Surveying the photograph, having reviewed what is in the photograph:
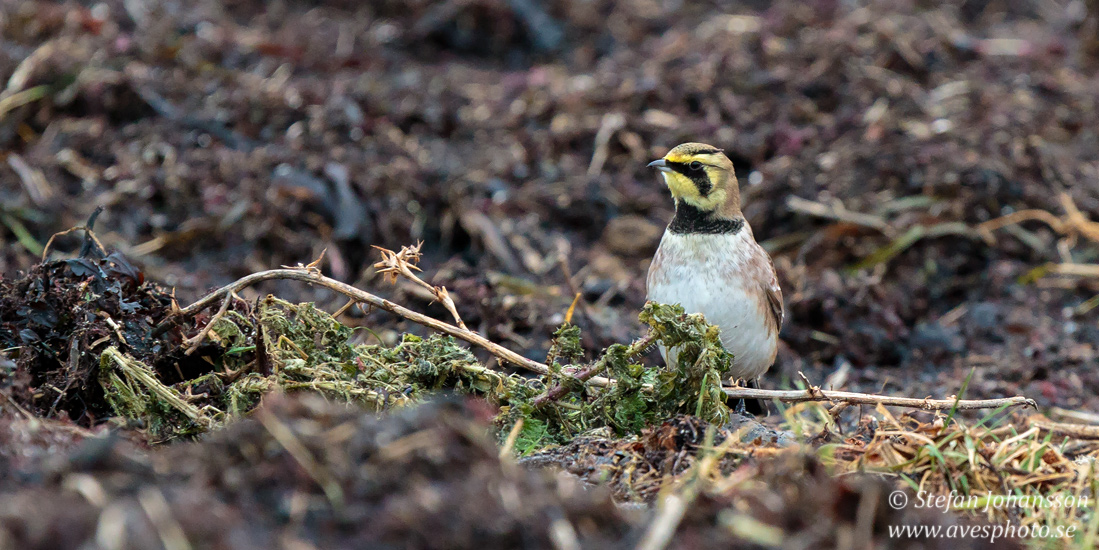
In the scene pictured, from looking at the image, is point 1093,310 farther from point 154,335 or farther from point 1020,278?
point 154,335

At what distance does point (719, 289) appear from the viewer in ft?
18.1

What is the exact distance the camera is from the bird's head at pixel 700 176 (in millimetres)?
5652

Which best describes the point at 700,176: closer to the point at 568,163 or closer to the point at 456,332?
the point at 456,332

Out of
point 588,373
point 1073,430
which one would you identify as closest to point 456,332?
point 588,373

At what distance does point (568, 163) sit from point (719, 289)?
161 inches

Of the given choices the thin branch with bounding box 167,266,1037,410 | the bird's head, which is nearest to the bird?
the bird's head

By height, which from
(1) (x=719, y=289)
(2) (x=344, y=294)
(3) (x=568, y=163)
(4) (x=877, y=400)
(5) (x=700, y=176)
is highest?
(2) (x=344, y=294)

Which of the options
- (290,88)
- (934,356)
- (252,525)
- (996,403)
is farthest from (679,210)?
(290,88)

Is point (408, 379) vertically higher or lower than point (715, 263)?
higher

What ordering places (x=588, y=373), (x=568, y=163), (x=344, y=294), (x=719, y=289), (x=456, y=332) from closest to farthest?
Answer: (x=588, y=373)
(x=344, y=294)
(x=456, y=332)
(x=719, y=289)
(x=568, y=163)

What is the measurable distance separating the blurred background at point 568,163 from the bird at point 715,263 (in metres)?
0.85

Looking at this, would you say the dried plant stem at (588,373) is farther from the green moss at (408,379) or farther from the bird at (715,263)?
the bird at (715,263)

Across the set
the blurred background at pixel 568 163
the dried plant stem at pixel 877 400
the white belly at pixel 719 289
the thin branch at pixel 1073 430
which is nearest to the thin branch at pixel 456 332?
the dried plant stem at pixel 877 400

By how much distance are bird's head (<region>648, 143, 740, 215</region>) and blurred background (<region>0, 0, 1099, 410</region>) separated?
953 millimetres
